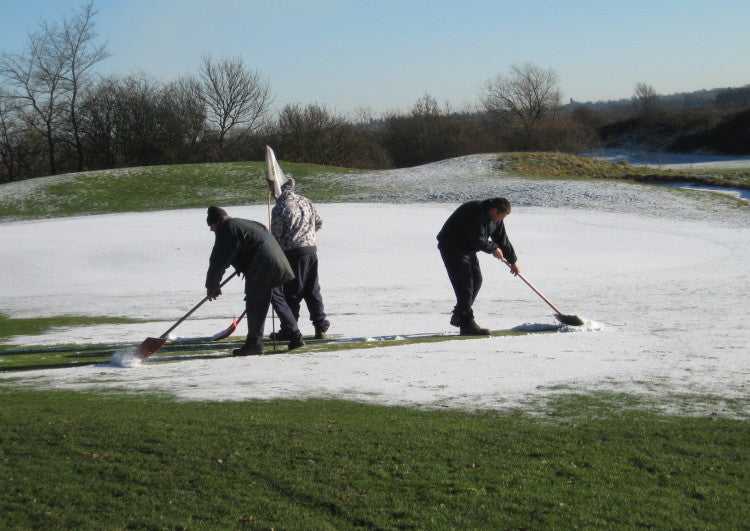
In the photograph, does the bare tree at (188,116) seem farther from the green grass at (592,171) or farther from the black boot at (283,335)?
the black boot at (283,335)

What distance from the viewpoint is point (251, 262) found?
9375 mm

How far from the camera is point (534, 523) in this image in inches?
172

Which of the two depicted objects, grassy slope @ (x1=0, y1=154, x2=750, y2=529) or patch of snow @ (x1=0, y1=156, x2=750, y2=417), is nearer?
grassy slope @ (x1=0, y1=154, x2=750, y2=529)

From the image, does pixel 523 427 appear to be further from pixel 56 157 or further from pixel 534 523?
pixel 56 157

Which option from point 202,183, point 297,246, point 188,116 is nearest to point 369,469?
point 297,246

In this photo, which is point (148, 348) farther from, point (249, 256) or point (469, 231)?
point (469, 231)

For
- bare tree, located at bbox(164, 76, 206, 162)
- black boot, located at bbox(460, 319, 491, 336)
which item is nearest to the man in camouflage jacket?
black boot, located at bbox(460, 319, 491, 336)

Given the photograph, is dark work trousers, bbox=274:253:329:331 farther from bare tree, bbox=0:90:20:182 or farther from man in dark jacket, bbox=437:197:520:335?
bare tree, bbox=0:90:20:182

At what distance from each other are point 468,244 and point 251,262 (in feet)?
9.41

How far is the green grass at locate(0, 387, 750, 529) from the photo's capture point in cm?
451

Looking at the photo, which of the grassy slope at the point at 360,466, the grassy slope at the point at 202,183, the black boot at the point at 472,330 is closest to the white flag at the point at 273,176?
the black boot at the point at 472,330

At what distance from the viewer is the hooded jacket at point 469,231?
10.4 meters

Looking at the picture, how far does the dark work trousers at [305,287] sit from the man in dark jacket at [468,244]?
1714 millimetres

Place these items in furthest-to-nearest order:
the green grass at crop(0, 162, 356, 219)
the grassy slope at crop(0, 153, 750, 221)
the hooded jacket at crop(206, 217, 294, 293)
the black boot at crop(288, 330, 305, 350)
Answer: the grassy slope at crop(0, 153, 750, 221) → the green grass at crop(0, 162, 356, 219) → the black boot at crop(288, 330, 305, 350) → the hooded jacket at crop(206, 217, 294, 293)
